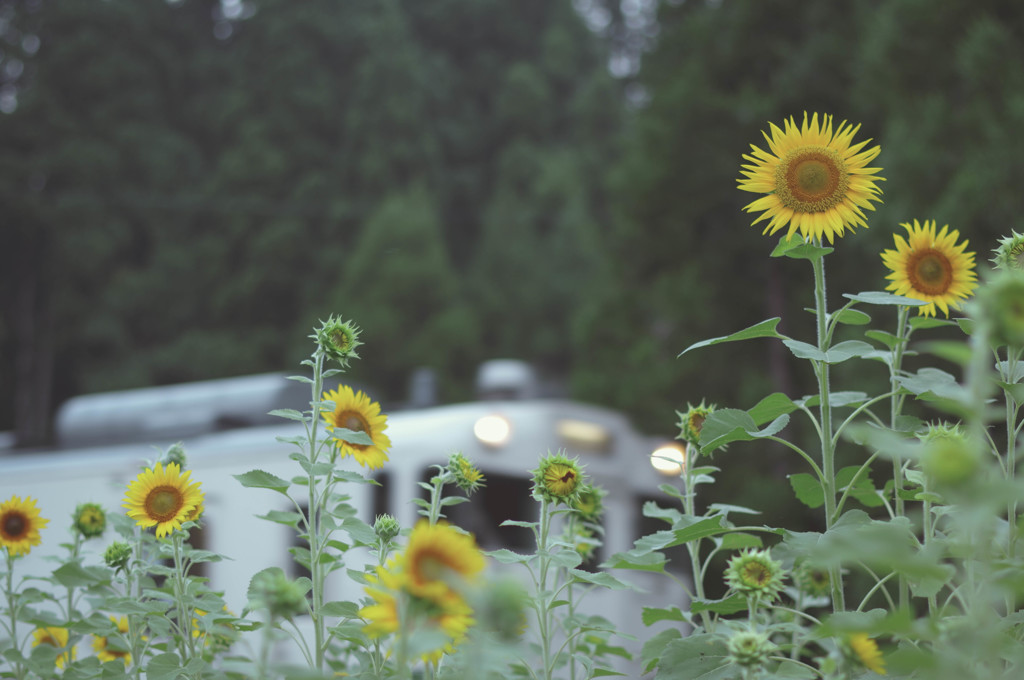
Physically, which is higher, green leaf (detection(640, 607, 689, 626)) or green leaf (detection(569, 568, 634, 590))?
green leaf (detection(569, 568, 634, 590))

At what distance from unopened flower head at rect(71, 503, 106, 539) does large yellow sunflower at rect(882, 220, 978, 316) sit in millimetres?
1476

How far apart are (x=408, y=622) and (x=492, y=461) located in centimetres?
525

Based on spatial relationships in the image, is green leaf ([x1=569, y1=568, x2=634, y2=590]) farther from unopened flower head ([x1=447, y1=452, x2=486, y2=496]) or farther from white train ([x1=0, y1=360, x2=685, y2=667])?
white train ([x1=0, y1=360, x2=685, y2=667])

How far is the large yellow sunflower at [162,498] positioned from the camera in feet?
4.46

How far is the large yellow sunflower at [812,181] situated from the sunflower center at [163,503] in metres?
0.96

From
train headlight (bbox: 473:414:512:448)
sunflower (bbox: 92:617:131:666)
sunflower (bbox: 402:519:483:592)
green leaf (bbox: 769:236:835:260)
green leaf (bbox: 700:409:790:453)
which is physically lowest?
sunflower (bbox: 92:617:131:666)

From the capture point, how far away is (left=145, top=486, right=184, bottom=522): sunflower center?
4.46ft

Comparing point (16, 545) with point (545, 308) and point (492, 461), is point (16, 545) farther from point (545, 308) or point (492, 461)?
point (545, 308)

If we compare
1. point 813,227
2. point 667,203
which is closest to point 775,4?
point 667,203

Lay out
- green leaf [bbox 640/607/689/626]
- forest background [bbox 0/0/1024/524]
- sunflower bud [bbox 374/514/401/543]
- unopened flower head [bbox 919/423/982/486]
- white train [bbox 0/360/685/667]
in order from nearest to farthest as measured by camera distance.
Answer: unopened flower head [bbox 919/423/982/486], sunflower bud [bbox 374/514/401/543], green leaf [bbox 640/607/689/626], white train [bbox 0/360/685/667], forest background [bbox 0/0/1024/524]

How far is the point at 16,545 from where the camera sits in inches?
65.7

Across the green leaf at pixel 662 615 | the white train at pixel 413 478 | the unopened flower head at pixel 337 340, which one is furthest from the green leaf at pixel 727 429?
the white train at pixel 413 478

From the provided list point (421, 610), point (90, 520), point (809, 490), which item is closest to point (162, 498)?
point (90, 520)

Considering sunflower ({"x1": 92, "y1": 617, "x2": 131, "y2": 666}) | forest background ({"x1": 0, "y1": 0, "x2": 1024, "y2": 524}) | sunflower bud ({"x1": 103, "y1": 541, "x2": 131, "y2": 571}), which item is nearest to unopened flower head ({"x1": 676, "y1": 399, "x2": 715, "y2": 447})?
sunflower bud ({"x1": 103, "y1": 541, "x2": 131, "y2": 571})
